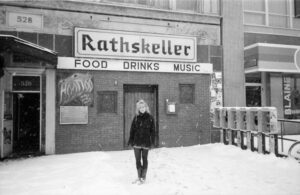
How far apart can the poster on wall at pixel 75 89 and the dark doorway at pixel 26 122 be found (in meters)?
1.41

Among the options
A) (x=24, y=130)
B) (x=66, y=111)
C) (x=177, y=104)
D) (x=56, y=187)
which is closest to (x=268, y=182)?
(x=56, y=187)

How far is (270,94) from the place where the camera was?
12445mm

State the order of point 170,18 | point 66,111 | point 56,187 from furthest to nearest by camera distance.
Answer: point 170,18
point 66,111
point 56,187

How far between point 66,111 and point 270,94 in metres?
9.07

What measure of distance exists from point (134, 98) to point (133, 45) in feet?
6.75

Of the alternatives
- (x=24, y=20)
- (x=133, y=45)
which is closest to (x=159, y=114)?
(x=133, y=45)

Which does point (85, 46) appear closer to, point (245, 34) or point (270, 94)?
point (245, 34)

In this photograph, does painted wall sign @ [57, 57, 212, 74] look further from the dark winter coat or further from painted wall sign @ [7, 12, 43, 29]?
the dark winter coat

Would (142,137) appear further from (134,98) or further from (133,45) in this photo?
(133,45)

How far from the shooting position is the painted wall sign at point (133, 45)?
972 centimetres

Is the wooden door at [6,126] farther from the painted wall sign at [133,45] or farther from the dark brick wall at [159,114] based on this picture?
the painted wall sign at [133,45]

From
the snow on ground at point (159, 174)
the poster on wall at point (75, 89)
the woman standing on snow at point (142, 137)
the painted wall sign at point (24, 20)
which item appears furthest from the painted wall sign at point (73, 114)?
the woman standing on snow at point (142, 137)

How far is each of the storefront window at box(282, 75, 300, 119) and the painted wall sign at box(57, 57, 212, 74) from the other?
426 cm

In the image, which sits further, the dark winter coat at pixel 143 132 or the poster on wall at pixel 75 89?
the poster on wall at pixel 75 89
